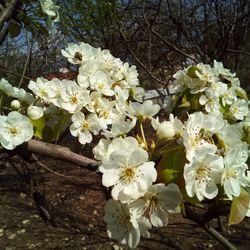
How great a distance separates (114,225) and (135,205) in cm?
9

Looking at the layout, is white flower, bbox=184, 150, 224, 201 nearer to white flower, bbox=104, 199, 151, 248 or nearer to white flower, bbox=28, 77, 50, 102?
white flower, bbox=104, 199, 151, 248

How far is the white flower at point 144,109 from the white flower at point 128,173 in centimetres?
19

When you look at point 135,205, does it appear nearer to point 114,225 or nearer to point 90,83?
point 114,225

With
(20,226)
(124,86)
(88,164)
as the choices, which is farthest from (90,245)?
(88,164)

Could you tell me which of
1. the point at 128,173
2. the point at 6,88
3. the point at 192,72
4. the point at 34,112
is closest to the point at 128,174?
the point at 128,173

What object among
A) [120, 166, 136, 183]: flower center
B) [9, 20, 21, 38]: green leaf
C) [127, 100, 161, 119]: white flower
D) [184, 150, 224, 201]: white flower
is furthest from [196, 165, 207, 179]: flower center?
[9, 20, 21, 38]: green leaf

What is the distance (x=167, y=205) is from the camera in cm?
67

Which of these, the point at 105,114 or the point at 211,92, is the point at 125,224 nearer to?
the point at 105,114

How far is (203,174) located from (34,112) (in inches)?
16.5

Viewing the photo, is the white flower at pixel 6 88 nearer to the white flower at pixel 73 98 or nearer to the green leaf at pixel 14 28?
the white flower at pixel 73 98

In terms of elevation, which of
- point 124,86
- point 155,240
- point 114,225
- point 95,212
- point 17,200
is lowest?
point 17,200

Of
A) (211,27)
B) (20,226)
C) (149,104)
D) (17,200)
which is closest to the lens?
(149,104)

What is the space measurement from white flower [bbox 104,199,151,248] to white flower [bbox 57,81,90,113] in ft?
0.83

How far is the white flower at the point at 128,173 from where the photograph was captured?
0.63m
